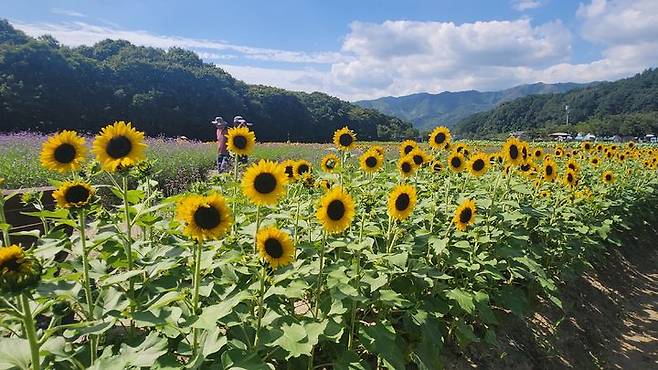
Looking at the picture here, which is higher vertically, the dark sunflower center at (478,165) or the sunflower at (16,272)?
the sunflower at (16,272)

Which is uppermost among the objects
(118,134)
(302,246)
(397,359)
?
(118,134)

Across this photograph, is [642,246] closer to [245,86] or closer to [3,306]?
[3,306]

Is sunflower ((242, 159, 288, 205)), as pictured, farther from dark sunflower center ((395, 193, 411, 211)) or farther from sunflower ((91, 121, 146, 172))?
dark sunflower center ((395, 193, 411, 211))

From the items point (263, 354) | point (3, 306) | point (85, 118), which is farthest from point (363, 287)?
point (85, 118)

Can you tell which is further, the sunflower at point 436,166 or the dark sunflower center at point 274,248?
the sunflower at point 436,166

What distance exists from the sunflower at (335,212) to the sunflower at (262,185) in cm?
26

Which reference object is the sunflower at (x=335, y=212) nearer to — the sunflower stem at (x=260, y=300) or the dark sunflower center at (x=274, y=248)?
the dark sunflower center at (x=274, y=248)

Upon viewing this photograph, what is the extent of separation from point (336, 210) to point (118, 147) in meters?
1.19

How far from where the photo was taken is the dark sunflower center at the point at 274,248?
7.20 feet

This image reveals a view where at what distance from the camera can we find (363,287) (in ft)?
9.23

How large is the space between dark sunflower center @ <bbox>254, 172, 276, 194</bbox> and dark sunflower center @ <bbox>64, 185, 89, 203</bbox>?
845 millimetres

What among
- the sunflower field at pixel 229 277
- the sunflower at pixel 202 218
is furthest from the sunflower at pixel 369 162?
the sunflower at pixel 202 218

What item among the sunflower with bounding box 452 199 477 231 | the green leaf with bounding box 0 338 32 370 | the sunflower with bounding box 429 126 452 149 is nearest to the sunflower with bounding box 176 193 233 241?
the green leaf with bounding box 0 338 32 370

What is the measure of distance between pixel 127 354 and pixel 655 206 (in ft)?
41.0
